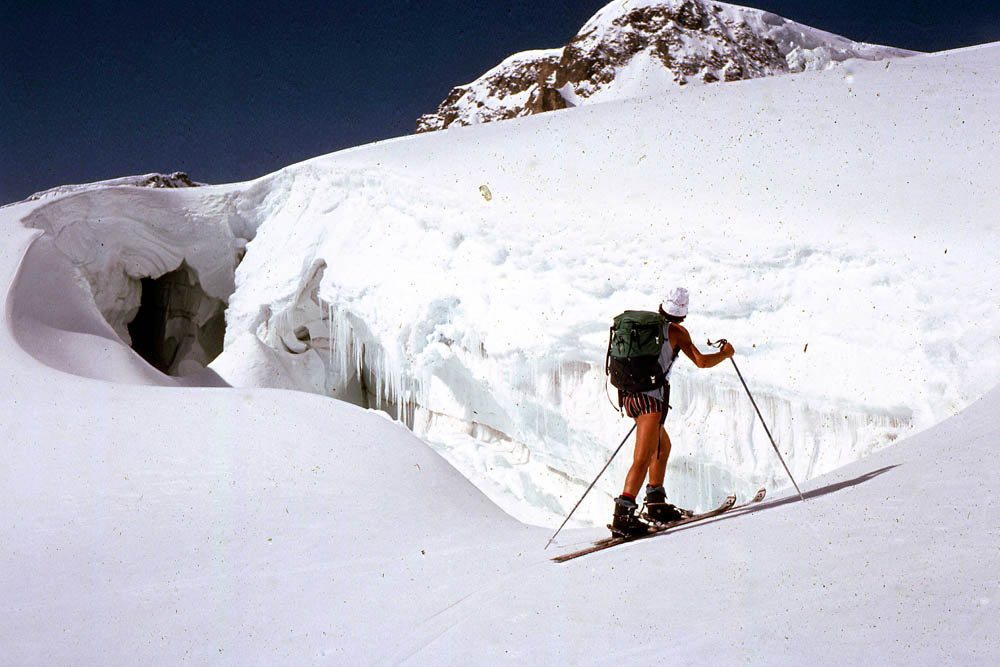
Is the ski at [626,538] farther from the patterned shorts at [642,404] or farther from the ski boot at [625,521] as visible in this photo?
the patterned shorts at [642,404]

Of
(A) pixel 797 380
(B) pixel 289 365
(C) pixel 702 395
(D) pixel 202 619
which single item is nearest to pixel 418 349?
(B) pixel 289 365

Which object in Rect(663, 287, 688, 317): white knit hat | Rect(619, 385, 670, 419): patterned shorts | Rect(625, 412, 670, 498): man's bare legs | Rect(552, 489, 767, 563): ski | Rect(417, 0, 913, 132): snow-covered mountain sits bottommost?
Rect(552, 489, 767, 563): ski

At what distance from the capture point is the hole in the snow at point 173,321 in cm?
1057

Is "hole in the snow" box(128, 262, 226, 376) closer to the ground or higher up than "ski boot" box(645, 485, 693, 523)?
higher up

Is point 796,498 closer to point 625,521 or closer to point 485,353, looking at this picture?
point 625,521

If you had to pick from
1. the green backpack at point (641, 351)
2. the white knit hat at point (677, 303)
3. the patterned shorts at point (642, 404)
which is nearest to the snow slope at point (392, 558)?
the patterned shorts at point (642, 404)

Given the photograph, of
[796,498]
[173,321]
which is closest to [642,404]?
[796,498]

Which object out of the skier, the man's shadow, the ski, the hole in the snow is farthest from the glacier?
the skier

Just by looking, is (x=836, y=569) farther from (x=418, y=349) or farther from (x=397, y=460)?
(x=418, y=349)

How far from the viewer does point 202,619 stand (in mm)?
2629

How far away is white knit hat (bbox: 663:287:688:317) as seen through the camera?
3.37 meters

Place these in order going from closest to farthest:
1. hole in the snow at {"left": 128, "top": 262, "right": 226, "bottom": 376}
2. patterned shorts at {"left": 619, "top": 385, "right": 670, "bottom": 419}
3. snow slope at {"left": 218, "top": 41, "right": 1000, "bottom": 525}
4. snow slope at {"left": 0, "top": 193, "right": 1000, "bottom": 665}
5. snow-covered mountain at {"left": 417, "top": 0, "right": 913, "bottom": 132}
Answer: snow slope at {"left": 0, "top": 193, "right": 1000, "bottom": 665}, patterned shorts at {"left": 619, "top": 385, "right": 670, "bottom": 419}, snow slope at {"left": 218, "top": 41, "right": 1000, "bottom": 525}, hole in the snow at {"left": 128, "top": 262, "right": 226, "bottom": 376}, snow-covered mountain at {"left": 417, "top": 0, "right": 913, "bottom": 132}

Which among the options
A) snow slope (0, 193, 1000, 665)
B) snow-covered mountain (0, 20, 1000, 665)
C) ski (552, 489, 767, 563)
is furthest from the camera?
ski (552, 489, 767, 563)

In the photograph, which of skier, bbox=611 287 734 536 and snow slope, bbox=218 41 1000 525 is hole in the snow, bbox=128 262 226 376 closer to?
snow slope, bbox=218 41 1000 525
